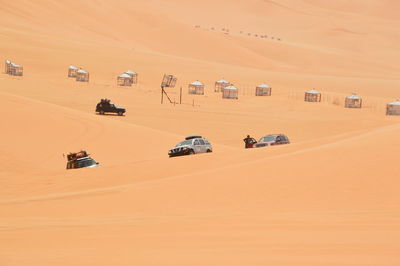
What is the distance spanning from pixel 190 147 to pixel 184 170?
19.7 feet

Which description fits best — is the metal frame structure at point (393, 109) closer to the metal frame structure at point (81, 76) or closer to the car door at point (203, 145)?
the metal frame structure at point (81, 76)

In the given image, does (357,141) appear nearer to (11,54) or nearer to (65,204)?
(65,204)

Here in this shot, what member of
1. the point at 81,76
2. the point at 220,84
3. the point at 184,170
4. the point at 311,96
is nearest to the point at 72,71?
the point at 81,76

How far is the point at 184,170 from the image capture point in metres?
20.5

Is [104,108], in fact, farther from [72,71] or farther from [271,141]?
[72,71]

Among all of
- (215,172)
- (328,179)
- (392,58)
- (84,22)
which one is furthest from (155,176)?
(392,58)

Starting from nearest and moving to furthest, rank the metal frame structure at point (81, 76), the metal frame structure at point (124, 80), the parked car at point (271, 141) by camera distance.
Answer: the parked car at point (271, 141) < the metal frame structure at point (124, 80) < the metal frame structure at point (81, 76)

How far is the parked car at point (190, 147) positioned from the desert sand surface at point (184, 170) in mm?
1352

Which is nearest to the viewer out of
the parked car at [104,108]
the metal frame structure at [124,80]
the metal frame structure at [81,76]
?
the parked car at [104,108]

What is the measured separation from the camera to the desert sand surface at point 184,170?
9.47 m

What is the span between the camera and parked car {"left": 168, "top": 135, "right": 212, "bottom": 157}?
26.1 metres

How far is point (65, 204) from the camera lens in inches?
595

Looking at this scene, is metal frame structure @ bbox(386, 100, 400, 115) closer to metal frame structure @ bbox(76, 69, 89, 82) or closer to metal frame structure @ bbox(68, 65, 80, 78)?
metal frame structure @ bbox(76, 69, 89, 82)

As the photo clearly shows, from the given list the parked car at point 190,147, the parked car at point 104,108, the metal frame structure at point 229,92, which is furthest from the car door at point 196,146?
the metal frame structure at point 229,92
